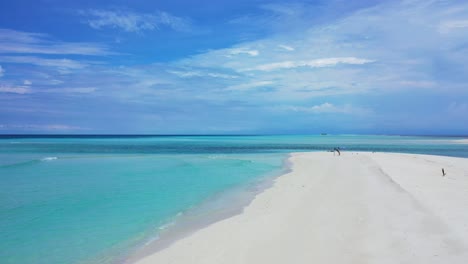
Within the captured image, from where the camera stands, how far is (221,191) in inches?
640

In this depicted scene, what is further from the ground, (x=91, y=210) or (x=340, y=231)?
(x=340, y=231)

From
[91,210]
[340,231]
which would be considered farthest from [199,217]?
[340,231]

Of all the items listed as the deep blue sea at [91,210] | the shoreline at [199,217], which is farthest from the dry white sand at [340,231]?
the deep blue sea at [91,210]

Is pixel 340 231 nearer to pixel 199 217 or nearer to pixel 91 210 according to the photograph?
pixel 199 217

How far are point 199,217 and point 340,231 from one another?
4.58 metres

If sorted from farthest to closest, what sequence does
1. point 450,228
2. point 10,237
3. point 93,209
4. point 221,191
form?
point 221,191, point 93,209, point 10,237, point 450,228

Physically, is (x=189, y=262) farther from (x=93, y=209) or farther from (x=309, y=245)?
(x=93, y=209)

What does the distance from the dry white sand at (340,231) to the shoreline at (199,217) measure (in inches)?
12.8

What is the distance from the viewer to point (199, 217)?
36.7ft

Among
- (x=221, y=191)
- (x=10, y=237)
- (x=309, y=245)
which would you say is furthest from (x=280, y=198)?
(x=10, y=237)

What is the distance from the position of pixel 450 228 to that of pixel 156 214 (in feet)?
28.3

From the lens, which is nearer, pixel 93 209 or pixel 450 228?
pixel 450 228

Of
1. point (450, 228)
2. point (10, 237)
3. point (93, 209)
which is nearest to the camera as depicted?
point (450, 228)

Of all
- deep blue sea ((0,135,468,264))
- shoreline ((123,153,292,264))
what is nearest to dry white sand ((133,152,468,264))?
shoreline ((123,153,292,264))
